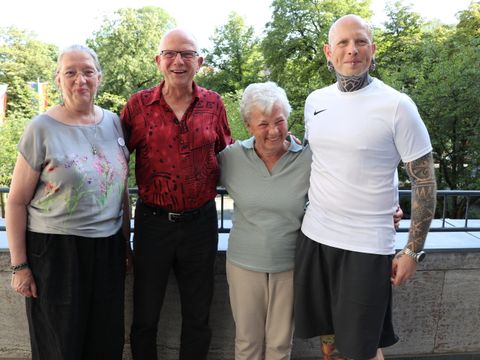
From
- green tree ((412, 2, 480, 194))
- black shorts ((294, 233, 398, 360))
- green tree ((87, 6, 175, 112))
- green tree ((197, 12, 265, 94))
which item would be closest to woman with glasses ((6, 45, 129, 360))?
black shorts ((294, 233, 398, 360))

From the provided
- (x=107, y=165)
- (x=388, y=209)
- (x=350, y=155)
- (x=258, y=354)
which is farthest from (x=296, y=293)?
→ (x=107, y=165)

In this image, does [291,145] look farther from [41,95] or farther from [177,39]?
[41,95]

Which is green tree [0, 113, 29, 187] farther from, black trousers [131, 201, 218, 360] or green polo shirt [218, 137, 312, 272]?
green polo shirt [218, 137, 312, 272]

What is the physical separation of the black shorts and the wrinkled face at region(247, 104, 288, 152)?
507 mm

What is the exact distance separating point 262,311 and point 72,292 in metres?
0.99

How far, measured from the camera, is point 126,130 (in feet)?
7.95

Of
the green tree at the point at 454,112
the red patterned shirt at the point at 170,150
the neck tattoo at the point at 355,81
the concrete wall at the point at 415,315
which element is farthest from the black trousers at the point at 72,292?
the green tree at the point at 454,112

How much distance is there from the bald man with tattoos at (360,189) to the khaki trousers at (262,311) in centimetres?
24

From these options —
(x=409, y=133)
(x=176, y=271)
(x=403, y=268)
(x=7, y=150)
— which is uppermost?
(x=409, y=133)

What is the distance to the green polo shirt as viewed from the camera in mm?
2234

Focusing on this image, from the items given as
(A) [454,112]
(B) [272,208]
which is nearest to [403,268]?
(B) [272,208]

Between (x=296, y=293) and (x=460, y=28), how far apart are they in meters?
20.9

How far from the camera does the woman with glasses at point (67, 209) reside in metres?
2.00

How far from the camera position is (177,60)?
90.7 inches
